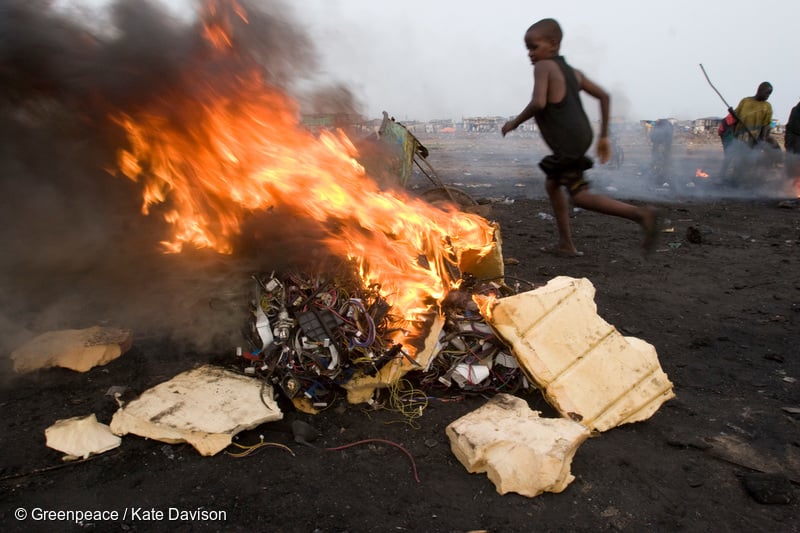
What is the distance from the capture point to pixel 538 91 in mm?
5137

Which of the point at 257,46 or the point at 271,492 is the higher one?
the point at 257,46

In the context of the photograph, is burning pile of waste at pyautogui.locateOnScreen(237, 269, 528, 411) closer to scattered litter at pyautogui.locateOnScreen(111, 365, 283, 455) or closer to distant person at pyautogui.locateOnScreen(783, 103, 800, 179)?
scattered litter at pyautogui.locateOnScreen(111, 365, 283, 455)

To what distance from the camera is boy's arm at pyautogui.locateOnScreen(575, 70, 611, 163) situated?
540 centimetres

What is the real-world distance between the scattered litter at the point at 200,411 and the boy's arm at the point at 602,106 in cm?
438

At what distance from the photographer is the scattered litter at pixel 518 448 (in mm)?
2736

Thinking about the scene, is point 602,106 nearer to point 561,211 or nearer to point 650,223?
point 561,211

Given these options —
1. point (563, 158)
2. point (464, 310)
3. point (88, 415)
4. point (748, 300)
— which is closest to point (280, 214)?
point (464, 310)

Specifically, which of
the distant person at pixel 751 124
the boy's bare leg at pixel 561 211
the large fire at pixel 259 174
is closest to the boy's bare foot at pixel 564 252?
the boy's bare leg at pixel 561 211

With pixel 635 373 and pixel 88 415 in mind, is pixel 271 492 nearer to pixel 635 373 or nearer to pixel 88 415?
pixel 88 415

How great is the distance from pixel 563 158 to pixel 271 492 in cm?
436

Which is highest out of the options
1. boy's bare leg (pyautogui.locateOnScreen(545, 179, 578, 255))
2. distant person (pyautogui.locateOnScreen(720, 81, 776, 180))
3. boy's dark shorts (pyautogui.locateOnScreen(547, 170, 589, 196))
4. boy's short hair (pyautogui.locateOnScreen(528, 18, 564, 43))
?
boy's short hair (pyautogui.locateOnScreen(528, 18, 564, 43))

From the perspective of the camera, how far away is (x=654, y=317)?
5117 mm

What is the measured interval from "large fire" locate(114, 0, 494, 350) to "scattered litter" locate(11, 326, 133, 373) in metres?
1.28

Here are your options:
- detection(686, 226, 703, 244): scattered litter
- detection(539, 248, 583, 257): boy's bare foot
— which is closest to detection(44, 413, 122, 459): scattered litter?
detection(539, 248, 583, 257): boy's bare foot
